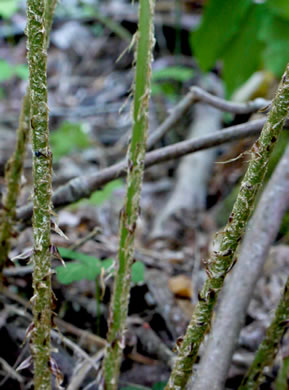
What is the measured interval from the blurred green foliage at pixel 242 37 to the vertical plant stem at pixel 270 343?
1.05 m

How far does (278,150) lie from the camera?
1.95 metres

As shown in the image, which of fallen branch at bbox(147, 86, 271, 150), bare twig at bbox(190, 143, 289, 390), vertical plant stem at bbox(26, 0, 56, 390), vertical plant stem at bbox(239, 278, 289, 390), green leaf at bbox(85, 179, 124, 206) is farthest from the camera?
green leaf at bbox(85, 179, 124, 206)

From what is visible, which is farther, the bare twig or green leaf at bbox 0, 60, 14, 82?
green leaf at bbox 0, 60, 14, 82

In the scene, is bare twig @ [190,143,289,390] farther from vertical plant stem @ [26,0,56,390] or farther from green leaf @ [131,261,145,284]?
vertical plant stem @ [26,0,56,390]

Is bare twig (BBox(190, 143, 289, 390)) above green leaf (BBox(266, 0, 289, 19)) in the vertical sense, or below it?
below

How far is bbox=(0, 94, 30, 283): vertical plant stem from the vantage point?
3.34ft

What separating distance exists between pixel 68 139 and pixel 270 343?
228 cm

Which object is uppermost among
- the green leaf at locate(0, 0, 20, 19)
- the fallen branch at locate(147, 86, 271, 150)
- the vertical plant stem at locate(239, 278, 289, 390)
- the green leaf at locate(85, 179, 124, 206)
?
the green leaf at locate(0, 0, 20, 19)

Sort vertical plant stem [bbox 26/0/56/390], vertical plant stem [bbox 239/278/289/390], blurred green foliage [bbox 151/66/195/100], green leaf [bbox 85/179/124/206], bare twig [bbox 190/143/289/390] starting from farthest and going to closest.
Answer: blurred green foliage [bbox 151/66/195/100] < green leaf [bbox 85/179/124/206] < bare twig [bbox 190/143/289/390] < vertical plant stem [bbox 239/278/289/390] < vertical plant stem [bbox 26/0/56/390]

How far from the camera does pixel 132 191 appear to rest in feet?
2.63

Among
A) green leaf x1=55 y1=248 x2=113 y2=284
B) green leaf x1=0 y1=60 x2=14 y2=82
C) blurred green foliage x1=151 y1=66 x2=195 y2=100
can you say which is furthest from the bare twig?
green leaf x1=0 y1=60 x2=14 y2=82

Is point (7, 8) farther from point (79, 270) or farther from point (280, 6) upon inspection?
point (79, 270)

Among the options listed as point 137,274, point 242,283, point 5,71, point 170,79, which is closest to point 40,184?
point 137,274

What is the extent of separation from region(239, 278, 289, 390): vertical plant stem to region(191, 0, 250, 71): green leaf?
1126mm
